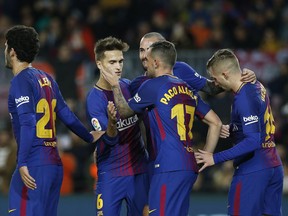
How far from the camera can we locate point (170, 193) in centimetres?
782

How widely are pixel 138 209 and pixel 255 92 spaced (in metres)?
1.61

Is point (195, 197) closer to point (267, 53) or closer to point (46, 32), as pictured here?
point (267, 53)

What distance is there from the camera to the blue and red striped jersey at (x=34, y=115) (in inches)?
299

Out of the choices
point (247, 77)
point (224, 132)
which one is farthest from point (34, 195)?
point (247, 77)

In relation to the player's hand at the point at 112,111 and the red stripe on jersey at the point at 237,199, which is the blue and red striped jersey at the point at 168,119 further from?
the red stripe on jersey at the point at 237,199

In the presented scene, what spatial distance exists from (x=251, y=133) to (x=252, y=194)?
2.03ft

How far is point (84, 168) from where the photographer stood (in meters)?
15.4

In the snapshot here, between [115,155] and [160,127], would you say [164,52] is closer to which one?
Answer: [160,127]

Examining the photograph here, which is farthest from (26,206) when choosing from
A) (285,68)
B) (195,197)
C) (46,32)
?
(46,32)

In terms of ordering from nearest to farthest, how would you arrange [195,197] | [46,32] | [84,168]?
[195,197]
[84,168]
[46,32]

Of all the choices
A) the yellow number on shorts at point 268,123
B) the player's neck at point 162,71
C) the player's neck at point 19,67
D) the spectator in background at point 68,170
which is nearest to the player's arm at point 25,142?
the player's neck at point 19,67

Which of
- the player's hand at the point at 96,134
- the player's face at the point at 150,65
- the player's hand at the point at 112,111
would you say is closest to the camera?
the player's hand at the point at 112,111

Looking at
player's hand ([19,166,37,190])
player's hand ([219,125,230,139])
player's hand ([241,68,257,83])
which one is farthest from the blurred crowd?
player's hand ([19,166,37,190])

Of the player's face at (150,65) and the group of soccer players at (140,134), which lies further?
the player's face at (150,65)
